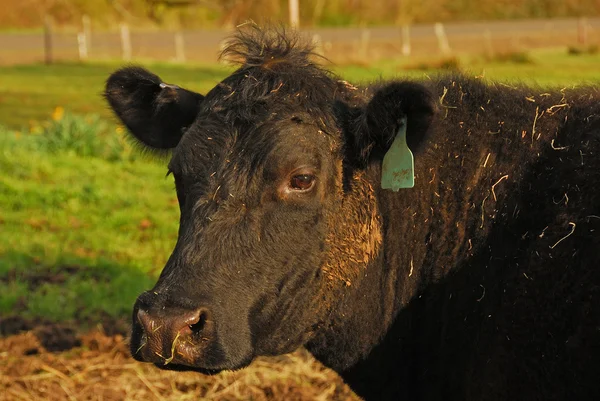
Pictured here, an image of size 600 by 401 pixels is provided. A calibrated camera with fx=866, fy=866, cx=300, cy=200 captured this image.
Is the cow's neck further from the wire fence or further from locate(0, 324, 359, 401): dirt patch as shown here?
the wire fence

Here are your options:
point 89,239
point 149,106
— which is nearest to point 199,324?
point 149,106

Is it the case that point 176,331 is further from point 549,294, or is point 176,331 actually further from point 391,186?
point 549,294

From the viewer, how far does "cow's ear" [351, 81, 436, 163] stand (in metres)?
4.18

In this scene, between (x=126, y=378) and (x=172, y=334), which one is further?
(x=126, y=378)

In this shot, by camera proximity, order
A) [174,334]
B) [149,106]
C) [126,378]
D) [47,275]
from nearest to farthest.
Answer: [174,334] → [149,106] → [126,378] → [47,275]

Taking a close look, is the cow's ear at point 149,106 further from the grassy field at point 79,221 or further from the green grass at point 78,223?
the green grass at point 78,223

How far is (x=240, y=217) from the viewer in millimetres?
4223

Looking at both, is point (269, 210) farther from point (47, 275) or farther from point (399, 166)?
point (47, 275)

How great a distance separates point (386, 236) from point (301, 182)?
1.99ft

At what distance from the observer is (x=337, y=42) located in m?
42.2

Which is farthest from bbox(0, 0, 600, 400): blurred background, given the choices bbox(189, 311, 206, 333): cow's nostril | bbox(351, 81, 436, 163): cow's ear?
bbox(189, 311, 206, 333): cow's nostril

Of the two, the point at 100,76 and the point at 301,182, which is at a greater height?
the point at 301,182

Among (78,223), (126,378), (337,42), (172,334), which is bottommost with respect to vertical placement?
(126,378)

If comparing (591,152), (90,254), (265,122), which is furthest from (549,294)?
(90,254)
